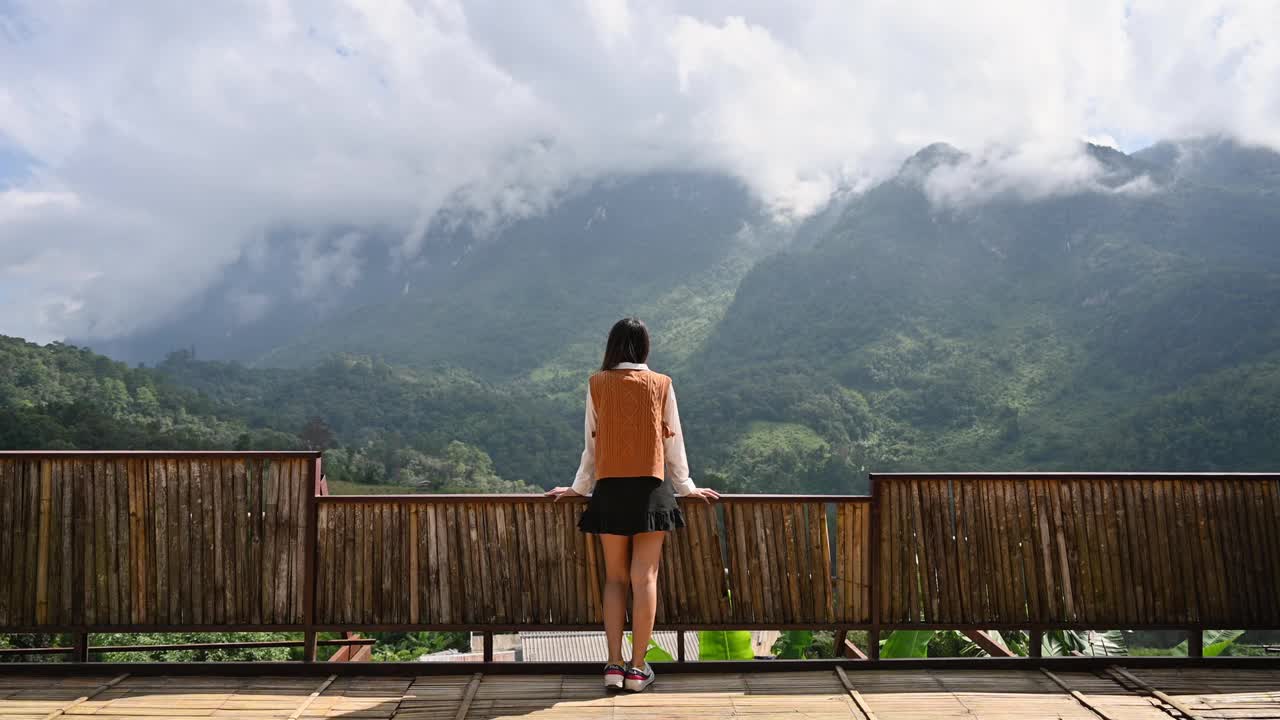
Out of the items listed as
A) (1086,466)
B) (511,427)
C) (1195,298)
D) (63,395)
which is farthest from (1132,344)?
(63,395)

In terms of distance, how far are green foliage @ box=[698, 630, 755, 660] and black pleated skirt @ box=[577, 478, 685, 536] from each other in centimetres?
183

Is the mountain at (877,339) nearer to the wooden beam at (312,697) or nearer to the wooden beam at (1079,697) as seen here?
the wooden beam at (1079,697)

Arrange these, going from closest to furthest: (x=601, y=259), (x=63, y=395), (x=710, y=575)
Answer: (x=710, y=575)
(x=63, y=395)
(x=601, y=259)

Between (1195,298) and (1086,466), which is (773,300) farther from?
(1086,466)

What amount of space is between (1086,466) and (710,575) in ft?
164

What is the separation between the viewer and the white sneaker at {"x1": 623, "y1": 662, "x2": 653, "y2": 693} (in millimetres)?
3469

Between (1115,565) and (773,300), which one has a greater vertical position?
(773,300)

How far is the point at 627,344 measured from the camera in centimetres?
347

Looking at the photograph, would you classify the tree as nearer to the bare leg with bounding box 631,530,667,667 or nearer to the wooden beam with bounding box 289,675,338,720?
the wooden beam with bounding box 289,675,338,720

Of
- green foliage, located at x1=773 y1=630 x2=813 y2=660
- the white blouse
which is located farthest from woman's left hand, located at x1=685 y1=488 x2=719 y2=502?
green foliage, located at x1=773 y1=630 x2=813 y2=660

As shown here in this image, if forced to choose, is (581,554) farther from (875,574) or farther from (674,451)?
(875,574)

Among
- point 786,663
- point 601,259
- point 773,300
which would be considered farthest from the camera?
point 601,259

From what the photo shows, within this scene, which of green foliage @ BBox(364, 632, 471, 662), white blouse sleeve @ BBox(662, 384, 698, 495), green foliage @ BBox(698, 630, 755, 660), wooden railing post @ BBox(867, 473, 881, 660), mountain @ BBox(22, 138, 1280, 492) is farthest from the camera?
mountain @ BBox(22, 138, 1280, 492)

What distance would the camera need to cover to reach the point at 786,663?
3738 millimetres
